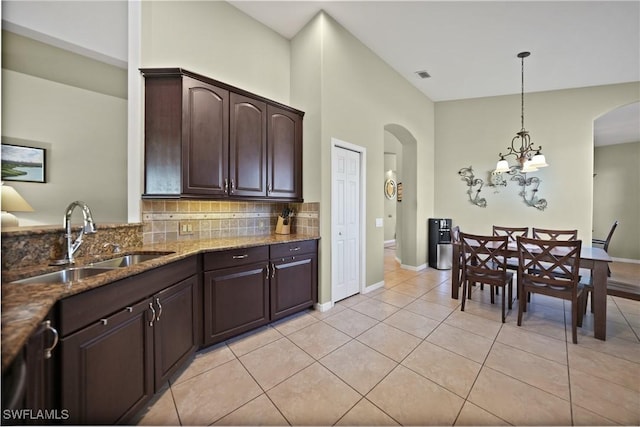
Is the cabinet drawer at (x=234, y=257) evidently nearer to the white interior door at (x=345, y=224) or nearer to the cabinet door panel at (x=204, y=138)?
the cabinet door panel at (x=204, y=138)

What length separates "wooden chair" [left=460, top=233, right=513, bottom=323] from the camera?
9.55ft

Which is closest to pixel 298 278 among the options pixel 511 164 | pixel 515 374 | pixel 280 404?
pixel 280 404

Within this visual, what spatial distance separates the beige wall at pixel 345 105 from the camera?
→ 311 centimetres

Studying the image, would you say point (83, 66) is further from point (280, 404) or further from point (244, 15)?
point (280, 404)

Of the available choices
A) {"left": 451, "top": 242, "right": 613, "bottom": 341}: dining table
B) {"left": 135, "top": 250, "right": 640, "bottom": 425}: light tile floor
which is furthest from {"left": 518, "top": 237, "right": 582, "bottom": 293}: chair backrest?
{"left": 135, "top": 250, "right": 640, "bottom": 425}: light tile floor

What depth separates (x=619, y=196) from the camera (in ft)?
20.8

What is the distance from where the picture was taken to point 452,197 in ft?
18.2

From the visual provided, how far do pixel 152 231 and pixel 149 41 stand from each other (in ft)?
6.04

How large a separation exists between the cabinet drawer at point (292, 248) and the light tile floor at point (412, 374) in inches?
30.1

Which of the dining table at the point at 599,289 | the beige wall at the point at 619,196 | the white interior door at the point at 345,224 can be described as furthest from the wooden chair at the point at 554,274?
the beige wall at the point at 619,196

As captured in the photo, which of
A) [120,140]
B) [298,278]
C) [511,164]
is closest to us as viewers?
[298,278]

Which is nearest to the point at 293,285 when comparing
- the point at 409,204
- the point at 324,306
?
the point at 324,306

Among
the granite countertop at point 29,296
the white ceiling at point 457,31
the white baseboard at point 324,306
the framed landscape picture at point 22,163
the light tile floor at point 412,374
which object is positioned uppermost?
the white ceiling at point 457,31

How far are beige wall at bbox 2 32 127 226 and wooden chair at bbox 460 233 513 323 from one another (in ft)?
15.1
